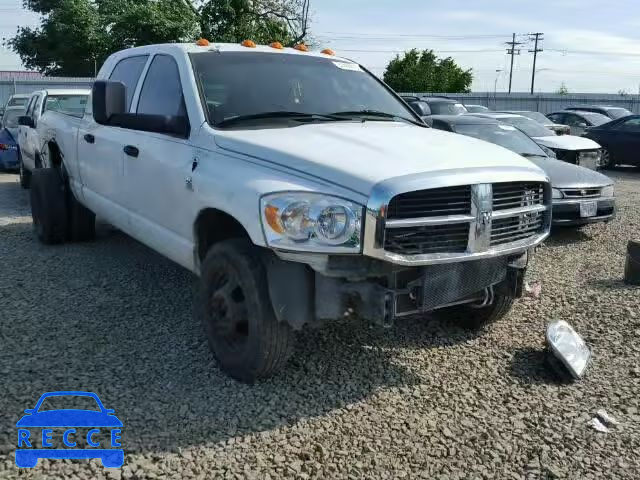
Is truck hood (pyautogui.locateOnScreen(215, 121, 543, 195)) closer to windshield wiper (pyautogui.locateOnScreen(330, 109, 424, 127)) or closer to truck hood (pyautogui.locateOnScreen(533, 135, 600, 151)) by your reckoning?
windshield wiper (pyautogui.locateOnScreen(330, 109, 424, 127))

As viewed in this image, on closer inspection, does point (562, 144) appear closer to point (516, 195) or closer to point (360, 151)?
point (516, 195)

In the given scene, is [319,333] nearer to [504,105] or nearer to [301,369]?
[301,369]

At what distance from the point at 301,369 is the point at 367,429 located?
75 cm

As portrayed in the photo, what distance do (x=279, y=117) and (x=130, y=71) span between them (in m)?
1.86

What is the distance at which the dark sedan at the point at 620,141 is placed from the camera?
53.2 ft

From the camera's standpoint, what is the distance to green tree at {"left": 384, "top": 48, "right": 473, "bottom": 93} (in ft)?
164

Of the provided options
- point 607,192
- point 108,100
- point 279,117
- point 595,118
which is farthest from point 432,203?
point 595,118

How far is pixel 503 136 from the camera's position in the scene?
363 inches

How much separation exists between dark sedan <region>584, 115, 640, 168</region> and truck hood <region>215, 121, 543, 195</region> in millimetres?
13790

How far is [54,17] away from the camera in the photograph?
109 ft

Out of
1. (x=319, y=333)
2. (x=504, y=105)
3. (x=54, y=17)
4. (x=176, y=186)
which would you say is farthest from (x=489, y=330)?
(x=54, y=17)

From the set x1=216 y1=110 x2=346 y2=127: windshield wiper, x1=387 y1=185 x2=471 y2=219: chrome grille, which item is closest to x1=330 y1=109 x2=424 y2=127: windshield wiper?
x1=216 y1=110 x2=346 y2=127: windshield wiper

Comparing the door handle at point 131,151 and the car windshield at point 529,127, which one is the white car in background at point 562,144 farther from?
the door handle at point 131,151

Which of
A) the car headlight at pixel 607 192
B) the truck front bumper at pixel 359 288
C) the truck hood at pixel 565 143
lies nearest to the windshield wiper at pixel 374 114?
the truck front bumper at pixel 359 288
